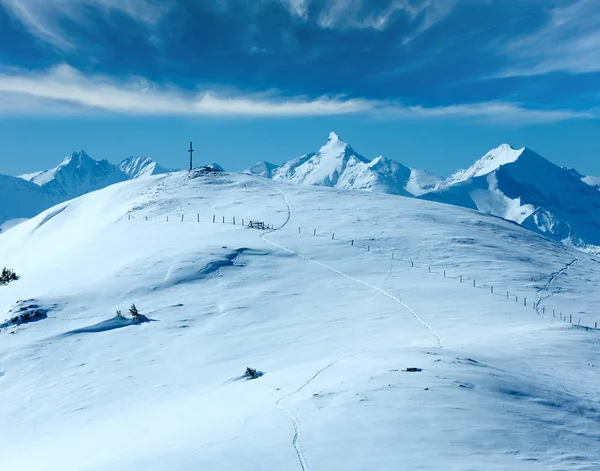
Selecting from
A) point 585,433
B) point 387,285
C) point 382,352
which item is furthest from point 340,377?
point 387,285

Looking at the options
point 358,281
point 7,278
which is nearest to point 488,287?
point 358,281

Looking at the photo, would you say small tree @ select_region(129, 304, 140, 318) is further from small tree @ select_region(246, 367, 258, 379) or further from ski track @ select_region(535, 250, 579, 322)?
ski track @ select_region(535, 250, 579, 322)

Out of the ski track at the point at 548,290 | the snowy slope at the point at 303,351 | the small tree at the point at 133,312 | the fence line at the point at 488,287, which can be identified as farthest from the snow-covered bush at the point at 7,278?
the ski track at the point at 548,290

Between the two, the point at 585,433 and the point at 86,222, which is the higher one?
the point at 86,222

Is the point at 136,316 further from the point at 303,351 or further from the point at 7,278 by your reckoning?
the point at 7,278

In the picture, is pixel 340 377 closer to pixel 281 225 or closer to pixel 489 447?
pixel 489 447

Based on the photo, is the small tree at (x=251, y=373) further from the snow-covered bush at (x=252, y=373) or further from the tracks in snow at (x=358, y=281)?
the tracks in snow at (x=358, y=281)

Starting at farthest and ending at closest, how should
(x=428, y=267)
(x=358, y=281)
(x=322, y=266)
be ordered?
(x=428, y=267), (x=322, y=266), (x=358, y=281)

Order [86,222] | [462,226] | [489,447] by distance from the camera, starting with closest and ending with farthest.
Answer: [489,447], [462,226], [86,222]
